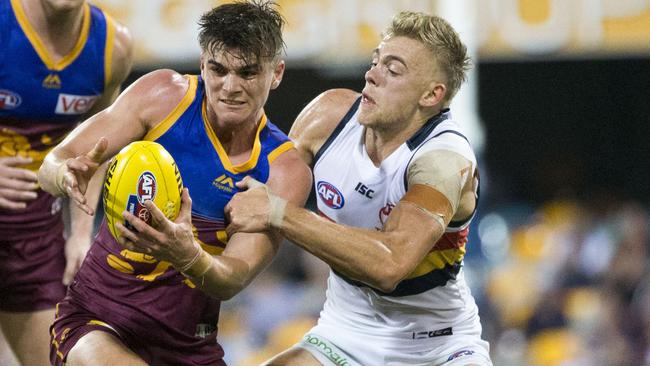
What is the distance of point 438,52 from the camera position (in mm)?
4449

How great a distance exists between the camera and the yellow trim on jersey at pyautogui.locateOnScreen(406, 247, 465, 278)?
445cm

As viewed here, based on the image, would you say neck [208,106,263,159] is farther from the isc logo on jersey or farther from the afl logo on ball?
the isc logo on jersey

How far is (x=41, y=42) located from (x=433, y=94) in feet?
6.18

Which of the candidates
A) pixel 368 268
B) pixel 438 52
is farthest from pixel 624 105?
pixel 368 268

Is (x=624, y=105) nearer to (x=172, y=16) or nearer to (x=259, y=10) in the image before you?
(x=172, y=16)

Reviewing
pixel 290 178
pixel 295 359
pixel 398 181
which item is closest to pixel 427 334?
pixel 295 359

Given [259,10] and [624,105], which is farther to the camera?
[624,105]

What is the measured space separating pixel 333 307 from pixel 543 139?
806cm

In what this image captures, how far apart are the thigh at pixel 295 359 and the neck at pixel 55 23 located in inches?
70.8

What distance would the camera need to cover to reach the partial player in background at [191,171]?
4.00 m

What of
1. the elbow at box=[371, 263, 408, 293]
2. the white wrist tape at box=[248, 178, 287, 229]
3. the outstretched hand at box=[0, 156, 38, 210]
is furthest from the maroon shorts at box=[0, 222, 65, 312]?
the elbow at box=[371, 263, 408, 293]

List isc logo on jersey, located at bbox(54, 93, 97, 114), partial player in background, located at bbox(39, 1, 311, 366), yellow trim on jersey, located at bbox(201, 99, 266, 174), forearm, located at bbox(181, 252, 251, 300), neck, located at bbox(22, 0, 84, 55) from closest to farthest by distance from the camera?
forearm, located at bbox(181, 252, 251, 300) → partial player in background, located at bbox(39, 1, 311, 366) → yellow trim on jersey, located at bbox(201, 99, 266, 174) → neck, located at bbox(22, 0, 84, 55) → isc logo on jersey, located at bbox(54, 93, 97, 114)

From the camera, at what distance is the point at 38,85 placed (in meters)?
4.92

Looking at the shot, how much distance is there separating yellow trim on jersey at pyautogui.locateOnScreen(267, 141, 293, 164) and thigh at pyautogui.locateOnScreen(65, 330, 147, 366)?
0.94 metres
